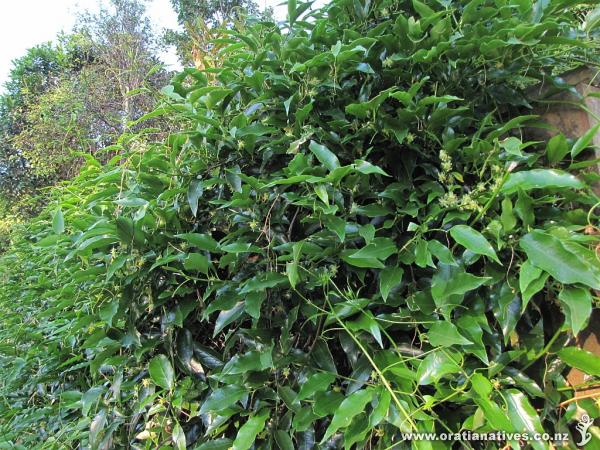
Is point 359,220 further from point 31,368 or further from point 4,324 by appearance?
point 4,324

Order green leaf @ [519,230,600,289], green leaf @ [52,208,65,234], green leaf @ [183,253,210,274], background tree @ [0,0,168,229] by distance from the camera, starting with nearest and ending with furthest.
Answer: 1. green leaf @ [519,230,600,289]
2. green leaf @ [183,253,210,274]
3. green leaf @ [52,208,65,234]
4. background tree @ [0,0,168,229]

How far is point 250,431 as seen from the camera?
682 mm

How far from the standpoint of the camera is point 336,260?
742 millimetres

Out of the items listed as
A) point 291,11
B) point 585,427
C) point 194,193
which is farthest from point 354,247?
point 291,11

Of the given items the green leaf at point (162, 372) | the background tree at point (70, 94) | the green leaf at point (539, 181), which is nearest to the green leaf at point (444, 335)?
the green leaf at point (539, 181)

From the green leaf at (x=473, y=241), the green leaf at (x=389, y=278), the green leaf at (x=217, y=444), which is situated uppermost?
the green leaf at (x=473, y=241)

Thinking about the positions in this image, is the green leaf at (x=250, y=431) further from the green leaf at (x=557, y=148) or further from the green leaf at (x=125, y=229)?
the green leaf at (x=557, y=148)

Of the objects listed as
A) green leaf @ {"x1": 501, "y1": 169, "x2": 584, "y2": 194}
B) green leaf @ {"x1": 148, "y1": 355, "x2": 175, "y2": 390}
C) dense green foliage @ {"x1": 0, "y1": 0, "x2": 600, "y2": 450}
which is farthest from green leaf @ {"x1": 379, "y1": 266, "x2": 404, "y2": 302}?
green leaf @ {"x1": 148, "y1": 355, "x2": 175, "y2": 390}

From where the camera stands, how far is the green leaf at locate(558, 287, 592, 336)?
1.71 ft

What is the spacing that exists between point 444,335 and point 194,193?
0.57 metres

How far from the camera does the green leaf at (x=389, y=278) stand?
0.66 m

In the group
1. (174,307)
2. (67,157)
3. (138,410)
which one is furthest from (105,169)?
(67,157)

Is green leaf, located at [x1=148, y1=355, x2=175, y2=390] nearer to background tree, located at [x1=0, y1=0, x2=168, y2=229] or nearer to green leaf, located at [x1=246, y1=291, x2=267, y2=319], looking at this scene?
green leaf, located at [x1=246, y1=291, x2=267, y2=319]

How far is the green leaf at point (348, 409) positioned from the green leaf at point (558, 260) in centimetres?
33
